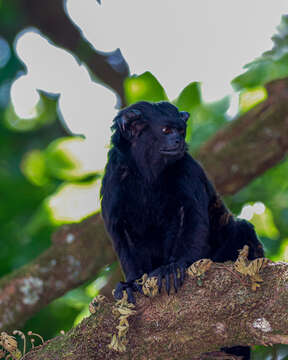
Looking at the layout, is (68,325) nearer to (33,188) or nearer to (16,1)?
(33,188)

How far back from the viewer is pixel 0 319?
4242 millimetres

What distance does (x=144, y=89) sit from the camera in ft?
16.0

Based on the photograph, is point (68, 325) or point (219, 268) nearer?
point (219, 268)

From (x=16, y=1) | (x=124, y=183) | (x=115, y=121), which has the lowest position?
(x=124, y=183)

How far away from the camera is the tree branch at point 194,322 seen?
7.75 feet

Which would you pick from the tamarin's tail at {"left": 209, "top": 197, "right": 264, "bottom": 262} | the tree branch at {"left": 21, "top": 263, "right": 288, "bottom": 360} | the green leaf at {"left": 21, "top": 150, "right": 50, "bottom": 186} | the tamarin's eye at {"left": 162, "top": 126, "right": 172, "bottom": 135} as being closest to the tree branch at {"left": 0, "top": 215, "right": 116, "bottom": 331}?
the green leaf at {"left": 21, "top": 150, "right": 50, "bottom": 186}

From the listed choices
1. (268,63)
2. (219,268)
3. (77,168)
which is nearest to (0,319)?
(77,168)

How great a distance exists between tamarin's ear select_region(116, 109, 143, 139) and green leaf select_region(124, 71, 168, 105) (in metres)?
1.14

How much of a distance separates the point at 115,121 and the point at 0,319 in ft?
5.76

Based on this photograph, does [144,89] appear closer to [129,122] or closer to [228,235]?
[129,122]

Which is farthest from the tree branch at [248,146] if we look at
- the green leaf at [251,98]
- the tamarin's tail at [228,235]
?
the tamarin's tail at [228,235]

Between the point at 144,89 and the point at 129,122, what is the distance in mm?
1335

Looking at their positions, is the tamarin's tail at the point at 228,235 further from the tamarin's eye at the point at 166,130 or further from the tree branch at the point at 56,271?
the tree branch at the point at 56,271

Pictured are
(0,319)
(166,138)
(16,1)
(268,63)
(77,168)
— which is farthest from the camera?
(16,1)
